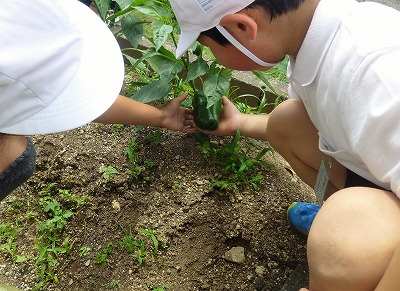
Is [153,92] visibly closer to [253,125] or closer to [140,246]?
[253,125]

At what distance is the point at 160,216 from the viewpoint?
5.66 ft

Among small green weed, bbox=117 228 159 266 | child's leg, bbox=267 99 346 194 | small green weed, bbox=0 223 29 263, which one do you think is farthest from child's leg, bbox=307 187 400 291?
small green weed, bbox=0 223 29 263

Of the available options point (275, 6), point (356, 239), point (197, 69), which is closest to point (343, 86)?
point (275, 6)

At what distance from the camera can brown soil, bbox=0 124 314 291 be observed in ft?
5.24

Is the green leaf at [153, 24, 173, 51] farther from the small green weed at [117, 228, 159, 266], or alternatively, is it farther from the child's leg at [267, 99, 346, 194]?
the small green weed at [117, 228, 159, 266]

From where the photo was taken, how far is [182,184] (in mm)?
1822

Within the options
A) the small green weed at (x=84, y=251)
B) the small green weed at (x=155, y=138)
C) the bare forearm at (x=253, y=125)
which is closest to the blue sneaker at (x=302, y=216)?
the bare forearm at (x=253, y=125)

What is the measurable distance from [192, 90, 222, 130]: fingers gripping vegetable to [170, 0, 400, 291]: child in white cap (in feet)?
1.33

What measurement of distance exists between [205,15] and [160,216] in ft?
2.65

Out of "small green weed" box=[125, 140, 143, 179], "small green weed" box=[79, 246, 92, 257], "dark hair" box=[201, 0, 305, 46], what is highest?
"dark hair" box=[201, 0, 305, 46]

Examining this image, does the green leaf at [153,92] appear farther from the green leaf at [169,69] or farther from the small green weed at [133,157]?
the small green weed at [133,157]

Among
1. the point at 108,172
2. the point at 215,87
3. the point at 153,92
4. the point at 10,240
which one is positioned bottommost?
the point at 10,240

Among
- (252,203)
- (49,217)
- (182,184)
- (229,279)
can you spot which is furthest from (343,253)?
(49,217)

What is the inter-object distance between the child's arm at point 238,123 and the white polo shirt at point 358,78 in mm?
547
